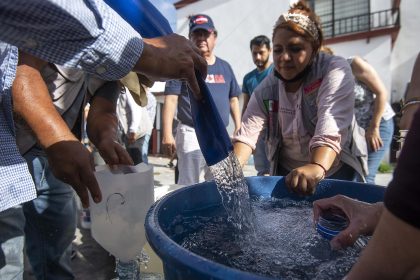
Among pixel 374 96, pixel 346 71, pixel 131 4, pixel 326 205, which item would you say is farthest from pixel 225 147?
pixel 374 96

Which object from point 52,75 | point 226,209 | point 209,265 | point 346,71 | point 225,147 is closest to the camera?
point 209,265

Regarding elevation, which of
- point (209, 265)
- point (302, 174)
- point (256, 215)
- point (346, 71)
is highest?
point (346, 71)

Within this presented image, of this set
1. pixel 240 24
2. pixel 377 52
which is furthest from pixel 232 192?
pixel 377 52

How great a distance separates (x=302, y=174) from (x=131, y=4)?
0.91 meters

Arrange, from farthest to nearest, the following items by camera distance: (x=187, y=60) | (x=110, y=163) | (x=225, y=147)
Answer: (x=110, y=163) < (x=225, y=147) < (x=187, y=60)

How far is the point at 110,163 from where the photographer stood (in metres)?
1.43

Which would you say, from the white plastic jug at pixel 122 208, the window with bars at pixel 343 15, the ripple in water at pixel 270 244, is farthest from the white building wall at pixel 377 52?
the white plastic jug at pixel 122 208

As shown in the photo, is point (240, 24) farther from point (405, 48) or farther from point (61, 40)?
A: point (61, 40)

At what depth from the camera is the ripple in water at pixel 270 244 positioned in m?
0.92

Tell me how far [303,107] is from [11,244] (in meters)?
1.47

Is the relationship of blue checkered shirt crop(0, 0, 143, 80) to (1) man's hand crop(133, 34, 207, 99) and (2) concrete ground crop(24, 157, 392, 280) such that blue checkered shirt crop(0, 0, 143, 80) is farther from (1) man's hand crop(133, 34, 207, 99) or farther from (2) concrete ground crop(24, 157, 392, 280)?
(2) concrete ground crop(24, 157, 392, 280)

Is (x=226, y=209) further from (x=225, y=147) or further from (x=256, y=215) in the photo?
(x=225, y=147)

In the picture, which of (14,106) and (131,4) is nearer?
(14,106)

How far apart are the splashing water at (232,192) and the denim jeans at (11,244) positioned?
84cm
